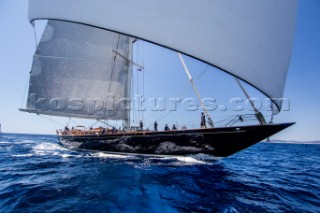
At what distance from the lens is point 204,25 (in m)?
5.91

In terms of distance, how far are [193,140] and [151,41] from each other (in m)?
7.20

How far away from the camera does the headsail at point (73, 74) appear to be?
17203 millimetres

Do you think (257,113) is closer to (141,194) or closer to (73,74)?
(141,194)

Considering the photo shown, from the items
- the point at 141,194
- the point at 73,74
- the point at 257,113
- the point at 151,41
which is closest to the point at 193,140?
the point at 257,113

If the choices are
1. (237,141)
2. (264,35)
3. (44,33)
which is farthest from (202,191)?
(44,33)

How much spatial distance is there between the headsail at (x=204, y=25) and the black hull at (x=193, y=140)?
116 inches

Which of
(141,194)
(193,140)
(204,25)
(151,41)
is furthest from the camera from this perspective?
(193,140)

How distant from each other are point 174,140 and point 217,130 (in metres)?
2.77

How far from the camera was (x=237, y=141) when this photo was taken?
33.8 ft

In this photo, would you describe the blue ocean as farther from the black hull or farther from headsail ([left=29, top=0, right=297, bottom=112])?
headsail ([left=29, top=0, right=297, bottom=112])

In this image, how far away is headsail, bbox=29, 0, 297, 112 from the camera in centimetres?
555

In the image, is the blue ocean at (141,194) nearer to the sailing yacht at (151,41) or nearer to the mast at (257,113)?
the mast at (257,113)

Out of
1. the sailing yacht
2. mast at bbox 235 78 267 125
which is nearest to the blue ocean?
mast at bbox 235 78 267 125

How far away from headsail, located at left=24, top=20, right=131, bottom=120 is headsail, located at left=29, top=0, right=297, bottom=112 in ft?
31.3
